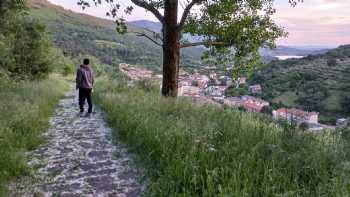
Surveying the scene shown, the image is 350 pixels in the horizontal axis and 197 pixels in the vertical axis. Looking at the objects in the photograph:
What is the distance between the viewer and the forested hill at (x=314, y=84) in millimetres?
30203

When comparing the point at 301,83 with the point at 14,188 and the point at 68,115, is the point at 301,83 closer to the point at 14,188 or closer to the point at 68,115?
the point at 68,115

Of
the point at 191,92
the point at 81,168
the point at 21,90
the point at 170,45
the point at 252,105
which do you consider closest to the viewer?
the point at 81,168

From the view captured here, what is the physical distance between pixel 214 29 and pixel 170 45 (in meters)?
2.29

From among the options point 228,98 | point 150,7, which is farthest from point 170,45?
point 228,98

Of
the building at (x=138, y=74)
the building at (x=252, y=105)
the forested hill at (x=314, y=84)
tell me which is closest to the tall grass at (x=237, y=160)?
the building at (x=252, y=105)

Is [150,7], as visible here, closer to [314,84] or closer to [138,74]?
[138,74]

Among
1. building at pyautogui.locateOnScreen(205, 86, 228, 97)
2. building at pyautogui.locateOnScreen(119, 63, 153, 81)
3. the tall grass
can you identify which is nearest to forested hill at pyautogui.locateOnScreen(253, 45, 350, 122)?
building at pyautogui.locateOnScreen(205, 86, 228, 97)

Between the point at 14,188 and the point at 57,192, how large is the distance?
2.36 ft

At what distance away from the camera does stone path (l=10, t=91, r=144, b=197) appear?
5.03 meters

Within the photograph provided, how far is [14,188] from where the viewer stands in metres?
5.07

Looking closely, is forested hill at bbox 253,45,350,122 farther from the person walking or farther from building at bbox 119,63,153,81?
Answer: the person walking

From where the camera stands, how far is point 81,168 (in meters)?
6.02

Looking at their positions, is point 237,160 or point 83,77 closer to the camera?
point 237,160

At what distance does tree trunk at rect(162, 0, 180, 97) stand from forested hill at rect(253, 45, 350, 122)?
14.3 m
